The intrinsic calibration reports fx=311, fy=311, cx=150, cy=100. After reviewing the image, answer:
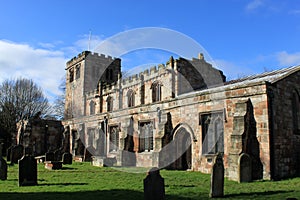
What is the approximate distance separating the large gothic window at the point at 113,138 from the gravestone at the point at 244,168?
13.0 m

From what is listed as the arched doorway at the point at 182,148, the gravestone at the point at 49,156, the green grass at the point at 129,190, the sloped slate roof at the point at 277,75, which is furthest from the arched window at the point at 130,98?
the green grass at the point at 129,190

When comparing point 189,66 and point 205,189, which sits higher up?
point 189,66

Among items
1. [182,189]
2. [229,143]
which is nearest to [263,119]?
[229,143]

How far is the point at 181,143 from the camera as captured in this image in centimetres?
1762

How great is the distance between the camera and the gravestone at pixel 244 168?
1220cm

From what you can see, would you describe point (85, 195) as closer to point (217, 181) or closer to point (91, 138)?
point (217, 181)

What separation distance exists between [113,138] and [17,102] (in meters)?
24.3

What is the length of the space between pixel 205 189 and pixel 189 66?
19.7 m

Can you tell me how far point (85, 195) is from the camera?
9.11m

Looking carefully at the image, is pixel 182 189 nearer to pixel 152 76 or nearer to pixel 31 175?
pixel 31 175

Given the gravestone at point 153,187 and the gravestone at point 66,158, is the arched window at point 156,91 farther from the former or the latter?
the gravestone at point 153,187

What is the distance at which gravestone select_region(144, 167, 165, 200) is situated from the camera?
8023 millimetres

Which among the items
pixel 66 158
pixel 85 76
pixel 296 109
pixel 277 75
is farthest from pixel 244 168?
pixel 85 76

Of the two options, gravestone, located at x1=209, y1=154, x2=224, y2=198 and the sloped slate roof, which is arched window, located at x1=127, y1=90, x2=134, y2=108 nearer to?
the sloped slate roof
